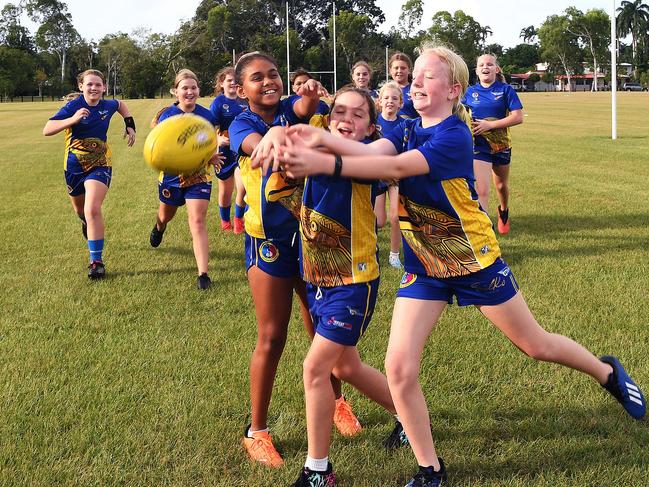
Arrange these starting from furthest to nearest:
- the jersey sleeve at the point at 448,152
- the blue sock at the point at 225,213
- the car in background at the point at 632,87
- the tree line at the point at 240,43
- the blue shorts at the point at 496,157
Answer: the car in background at the point at 632,87 < the tree line at the point at 240,43 < the blue sock at the point at 225,213 < the blue shorts at the point at 496,157 < the jersey sleeve at the point at 448,152

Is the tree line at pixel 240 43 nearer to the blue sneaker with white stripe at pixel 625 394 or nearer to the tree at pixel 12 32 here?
the tree at pixel 12 32

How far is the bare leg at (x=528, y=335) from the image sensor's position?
321 centimetres

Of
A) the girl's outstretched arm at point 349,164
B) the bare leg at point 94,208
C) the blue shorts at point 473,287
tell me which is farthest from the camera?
the bare leg at point 94,208

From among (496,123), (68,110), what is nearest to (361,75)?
(496,123)

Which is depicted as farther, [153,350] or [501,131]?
[501,131]

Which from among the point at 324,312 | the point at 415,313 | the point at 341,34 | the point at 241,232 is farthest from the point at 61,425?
the point at 341,34

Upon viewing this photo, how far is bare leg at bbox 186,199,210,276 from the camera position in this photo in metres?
6.77

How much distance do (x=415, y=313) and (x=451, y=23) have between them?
96.4 m

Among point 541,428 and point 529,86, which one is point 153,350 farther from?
point 529,86

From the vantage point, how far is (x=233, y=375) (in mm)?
4453

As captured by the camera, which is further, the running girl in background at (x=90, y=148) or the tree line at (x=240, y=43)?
the tree line at (x=240, y=43)

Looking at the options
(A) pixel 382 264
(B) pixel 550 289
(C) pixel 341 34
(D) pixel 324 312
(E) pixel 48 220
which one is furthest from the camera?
(C) pixel 341 34

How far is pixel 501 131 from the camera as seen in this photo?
27.7 ft

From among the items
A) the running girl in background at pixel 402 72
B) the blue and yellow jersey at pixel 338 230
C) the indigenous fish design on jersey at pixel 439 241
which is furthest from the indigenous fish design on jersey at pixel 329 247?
the running girl in background at pixel 402 72
